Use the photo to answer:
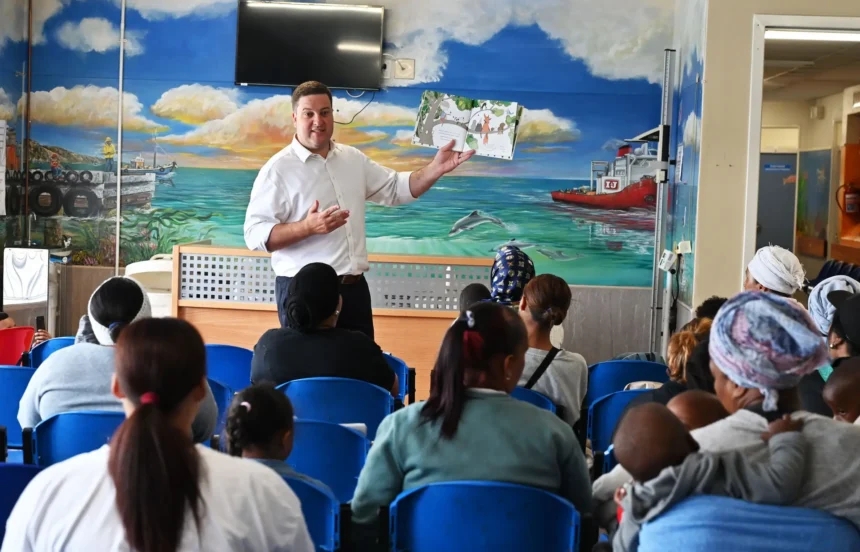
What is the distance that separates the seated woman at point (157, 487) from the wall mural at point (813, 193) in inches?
460

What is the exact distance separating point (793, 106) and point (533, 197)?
22.6ft

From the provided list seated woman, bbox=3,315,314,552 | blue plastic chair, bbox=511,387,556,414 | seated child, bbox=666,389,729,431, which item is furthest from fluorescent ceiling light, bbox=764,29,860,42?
seated woman, bbox=3,315,314,552

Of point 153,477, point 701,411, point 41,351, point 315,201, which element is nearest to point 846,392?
point 701,411

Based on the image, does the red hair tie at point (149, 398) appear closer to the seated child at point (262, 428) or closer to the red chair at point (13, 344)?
the seated child at point (262, 428)

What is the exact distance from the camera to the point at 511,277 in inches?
179

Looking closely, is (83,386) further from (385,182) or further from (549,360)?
(385,182)

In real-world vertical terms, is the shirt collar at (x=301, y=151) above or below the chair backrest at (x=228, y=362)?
above

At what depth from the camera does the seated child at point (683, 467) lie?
5.75 feet

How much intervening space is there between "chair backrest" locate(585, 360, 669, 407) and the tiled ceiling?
509cm

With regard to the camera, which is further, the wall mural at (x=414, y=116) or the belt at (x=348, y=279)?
the wall mural at (x=414, y=116)

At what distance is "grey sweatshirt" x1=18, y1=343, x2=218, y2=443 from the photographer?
9.57 ft

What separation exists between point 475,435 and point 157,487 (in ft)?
3.16

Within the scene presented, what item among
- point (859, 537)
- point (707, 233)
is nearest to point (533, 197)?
point (707, 233)

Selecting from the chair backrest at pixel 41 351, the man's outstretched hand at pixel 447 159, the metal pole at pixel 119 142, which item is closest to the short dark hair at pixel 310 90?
the man's outstretched hand at pixel 447 159
